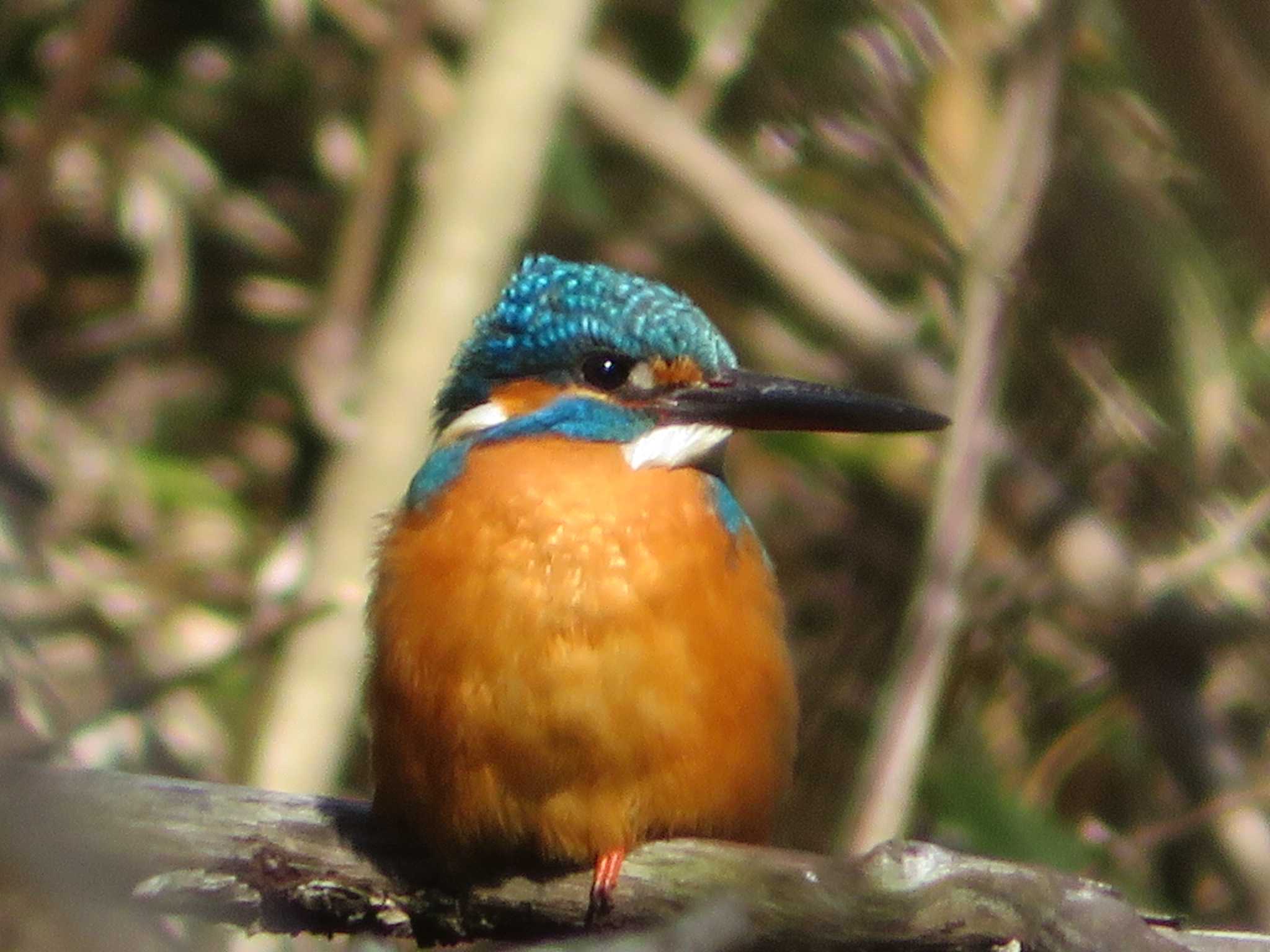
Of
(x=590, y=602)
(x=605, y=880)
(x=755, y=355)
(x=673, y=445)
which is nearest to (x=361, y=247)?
(x=755, y=355)

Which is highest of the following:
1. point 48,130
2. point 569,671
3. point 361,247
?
point 361,247

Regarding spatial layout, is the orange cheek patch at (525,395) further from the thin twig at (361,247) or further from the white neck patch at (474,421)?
the thin twig at (361,247)

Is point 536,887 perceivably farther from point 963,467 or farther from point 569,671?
point 963,467

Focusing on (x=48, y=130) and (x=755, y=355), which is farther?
(x=755, y=355)

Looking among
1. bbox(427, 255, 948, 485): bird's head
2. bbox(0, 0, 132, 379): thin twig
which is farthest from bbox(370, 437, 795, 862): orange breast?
bbox(0, 0, 132, 379): thin twig

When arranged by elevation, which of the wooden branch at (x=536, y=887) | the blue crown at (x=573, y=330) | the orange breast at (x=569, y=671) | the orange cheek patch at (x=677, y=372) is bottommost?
the wooden branch at (x=536, y=887)

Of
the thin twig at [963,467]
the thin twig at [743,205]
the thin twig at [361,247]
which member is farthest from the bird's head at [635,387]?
the thin twig at [743,205]

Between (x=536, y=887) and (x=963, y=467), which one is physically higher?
(x=963, y=467)

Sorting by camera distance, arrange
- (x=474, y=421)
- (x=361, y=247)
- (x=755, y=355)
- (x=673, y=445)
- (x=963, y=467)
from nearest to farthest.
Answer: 1. (x=673, y=445)
2. (x=474, y=421)
3. (x=963, y=467)
4. (x=361, y=247)
5. (x=755, y=355)
